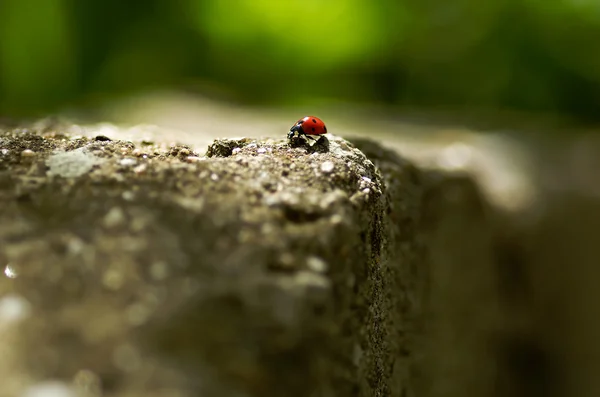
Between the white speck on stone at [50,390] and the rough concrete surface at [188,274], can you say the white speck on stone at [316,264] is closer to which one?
the rough concrete surface at [188,274]

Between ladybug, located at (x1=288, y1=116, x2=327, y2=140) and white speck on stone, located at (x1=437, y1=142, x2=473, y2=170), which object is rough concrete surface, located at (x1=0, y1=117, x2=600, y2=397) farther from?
white speck on stone, located at (x1=437, y1=142, x2=473, y2=170)

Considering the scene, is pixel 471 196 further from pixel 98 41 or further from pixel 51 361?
pixel 98 41

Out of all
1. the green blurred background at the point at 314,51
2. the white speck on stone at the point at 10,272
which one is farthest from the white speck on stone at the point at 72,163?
the green blurred background at the point at 314,51

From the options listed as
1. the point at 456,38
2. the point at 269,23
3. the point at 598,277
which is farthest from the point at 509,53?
the point at 598,277

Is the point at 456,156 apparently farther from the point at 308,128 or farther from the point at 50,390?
the point at 50,390

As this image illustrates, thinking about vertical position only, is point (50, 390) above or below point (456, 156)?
below

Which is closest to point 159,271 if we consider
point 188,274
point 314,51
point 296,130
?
point 188,274

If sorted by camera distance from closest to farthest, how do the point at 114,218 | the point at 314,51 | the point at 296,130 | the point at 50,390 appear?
the point at 50,390, the point at 114,218, the point at 296,130, the point at 314,51
